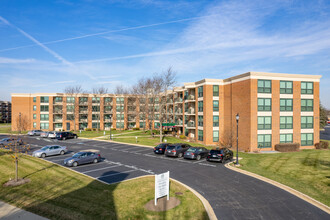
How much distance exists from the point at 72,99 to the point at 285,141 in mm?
59131

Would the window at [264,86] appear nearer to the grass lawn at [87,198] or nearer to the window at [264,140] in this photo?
the window at [264,140]

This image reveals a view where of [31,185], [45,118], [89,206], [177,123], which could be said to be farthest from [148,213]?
[45,118]

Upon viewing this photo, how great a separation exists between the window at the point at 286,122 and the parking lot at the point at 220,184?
1742 centimetres

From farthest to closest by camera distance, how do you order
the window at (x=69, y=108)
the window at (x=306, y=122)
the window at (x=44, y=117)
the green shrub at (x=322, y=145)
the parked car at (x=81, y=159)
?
the window at (x=44, y=117) → the window at (x=69, y=108) → the window at (x=306, y=122) → the green shrub at (x=322, y=145) → the parked car at (x=81, y=159)

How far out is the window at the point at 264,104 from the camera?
33531mm

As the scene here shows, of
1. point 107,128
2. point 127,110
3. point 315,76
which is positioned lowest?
point 107,128

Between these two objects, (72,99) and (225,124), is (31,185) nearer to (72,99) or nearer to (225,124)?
(225,124)

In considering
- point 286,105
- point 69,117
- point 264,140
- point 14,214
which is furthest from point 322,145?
point 69,117

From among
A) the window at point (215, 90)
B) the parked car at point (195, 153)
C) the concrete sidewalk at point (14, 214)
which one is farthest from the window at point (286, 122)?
the concrete sidewalk at point (14, 214)

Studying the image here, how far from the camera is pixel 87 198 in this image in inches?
517

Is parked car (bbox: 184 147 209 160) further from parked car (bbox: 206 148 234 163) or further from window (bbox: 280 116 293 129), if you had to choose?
window (bbox: 280 116 293 129)

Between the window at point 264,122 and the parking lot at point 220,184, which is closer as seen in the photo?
the parking lot at point 220,184

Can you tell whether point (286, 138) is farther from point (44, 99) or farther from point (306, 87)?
point (44, 99)

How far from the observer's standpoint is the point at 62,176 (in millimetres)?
17719
